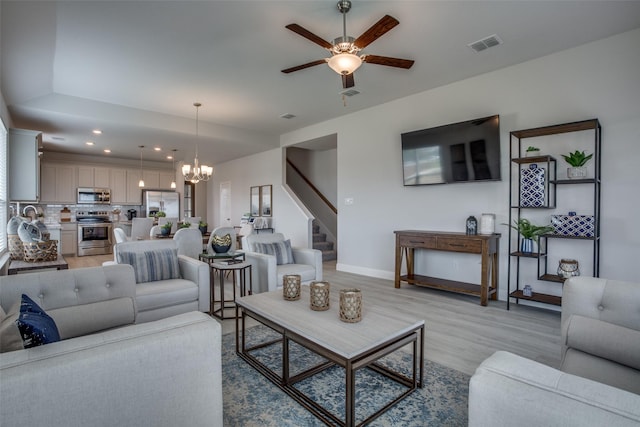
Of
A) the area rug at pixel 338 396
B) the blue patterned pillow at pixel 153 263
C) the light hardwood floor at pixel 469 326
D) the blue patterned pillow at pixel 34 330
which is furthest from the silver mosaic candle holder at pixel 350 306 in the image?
the blue patterned pillow at pixel 153 263

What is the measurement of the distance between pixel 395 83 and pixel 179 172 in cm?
760

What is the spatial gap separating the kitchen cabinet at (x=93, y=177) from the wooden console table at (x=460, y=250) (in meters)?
8.70

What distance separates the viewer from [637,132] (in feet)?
10.9

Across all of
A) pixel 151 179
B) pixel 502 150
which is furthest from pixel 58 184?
pixel 502 150

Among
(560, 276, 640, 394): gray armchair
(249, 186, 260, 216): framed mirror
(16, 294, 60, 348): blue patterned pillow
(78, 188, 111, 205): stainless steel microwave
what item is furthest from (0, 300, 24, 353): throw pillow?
(78, 188, 111, 205): stainless steel microwave

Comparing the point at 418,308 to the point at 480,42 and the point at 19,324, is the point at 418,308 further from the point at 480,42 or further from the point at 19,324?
the point at 19,324

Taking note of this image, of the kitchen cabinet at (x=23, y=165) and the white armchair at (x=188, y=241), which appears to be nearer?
the kitchen cabinet at (x=23, y=165)

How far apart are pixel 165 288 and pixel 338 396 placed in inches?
77.6

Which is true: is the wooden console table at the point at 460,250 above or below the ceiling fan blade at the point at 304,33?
below

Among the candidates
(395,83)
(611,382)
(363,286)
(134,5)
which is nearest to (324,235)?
(363,286)

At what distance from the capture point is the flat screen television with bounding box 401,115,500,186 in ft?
13.9

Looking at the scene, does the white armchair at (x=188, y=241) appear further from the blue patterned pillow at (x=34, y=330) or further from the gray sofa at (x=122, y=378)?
the gray sofa at (x=122, y=378)

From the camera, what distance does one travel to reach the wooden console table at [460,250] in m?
3.98

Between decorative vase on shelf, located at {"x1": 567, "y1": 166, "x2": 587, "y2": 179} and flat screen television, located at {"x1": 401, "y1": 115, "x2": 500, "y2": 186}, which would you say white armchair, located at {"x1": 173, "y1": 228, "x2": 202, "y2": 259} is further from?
decorative vase on shelf, located at {"x1": 567, "y1": 166, "x2": 587, "y2": 179}
